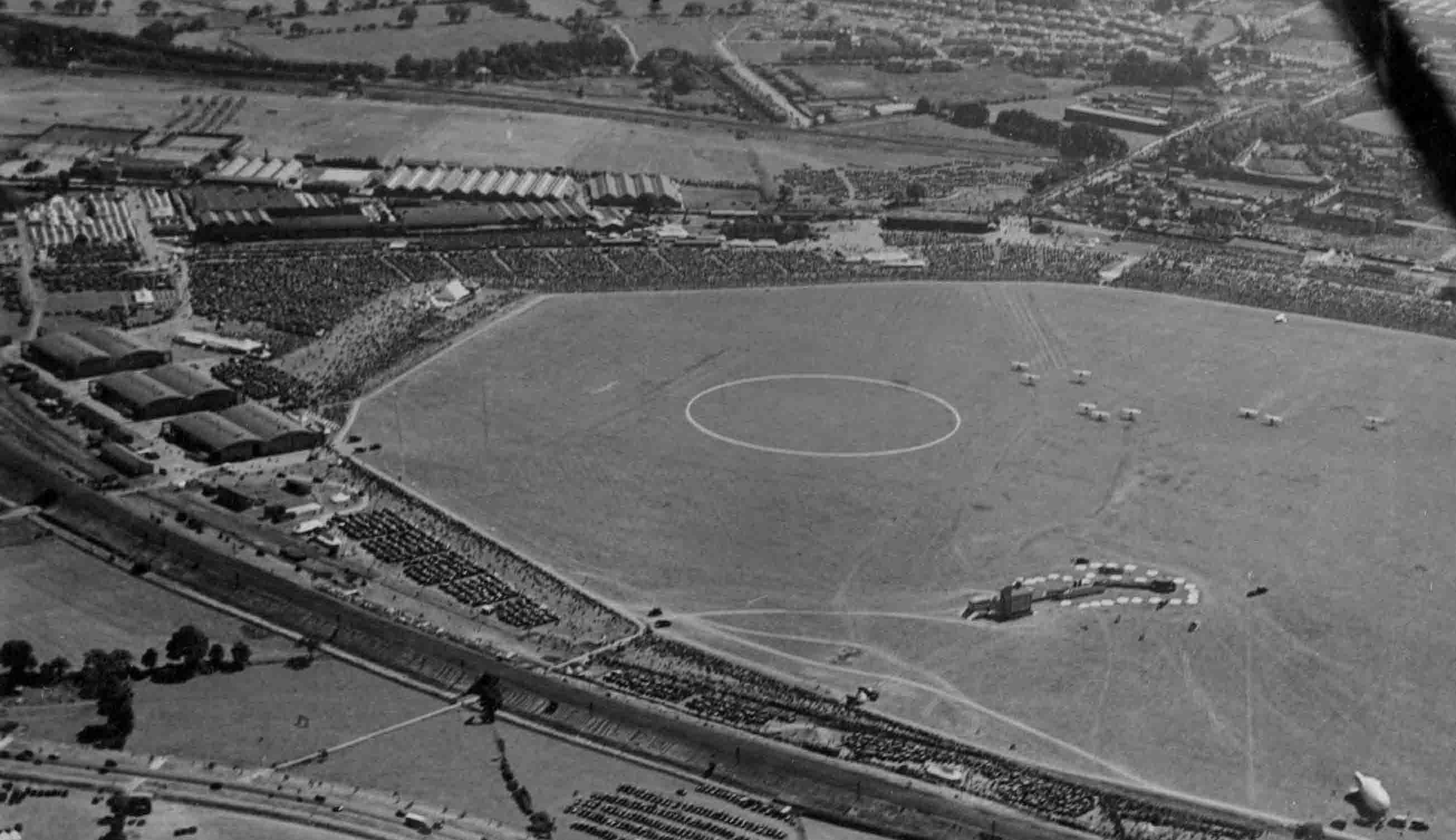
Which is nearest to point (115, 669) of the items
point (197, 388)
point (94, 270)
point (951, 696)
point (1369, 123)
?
point (951, 696)

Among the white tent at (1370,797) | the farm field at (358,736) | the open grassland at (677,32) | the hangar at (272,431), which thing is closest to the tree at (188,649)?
the farm field at (358,736)

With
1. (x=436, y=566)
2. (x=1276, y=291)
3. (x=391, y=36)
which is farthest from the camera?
(x=391, y=36)

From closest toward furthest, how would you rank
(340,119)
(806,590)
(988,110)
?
(806,590) → (340,119) → (988,110)

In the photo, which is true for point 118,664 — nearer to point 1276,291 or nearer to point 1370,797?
point 1370,797

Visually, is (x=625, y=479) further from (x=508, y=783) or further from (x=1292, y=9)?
(x=1292, y=9)

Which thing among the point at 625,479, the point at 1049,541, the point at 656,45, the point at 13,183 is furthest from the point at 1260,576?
the point at 656,45

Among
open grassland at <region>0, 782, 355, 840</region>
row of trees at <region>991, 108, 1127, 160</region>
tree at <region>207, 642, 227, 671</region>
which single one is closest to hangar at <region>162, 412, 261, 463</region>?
tree at <region>207, 642, 227, 671</region>
